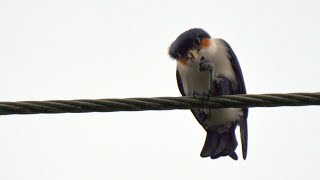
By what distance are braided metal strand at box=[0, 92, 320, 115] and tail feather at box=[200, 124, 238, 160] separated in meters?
2.55

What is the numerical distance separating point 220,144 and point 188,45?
1118 mm

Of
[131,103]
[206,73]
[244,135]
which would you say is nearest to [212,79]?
[206,73]

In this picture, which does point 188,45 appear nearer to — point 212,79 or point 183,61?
point 183,61

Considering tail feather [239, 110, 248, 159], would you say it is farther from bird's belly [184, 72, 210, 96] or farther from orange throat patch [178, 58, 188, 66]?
orange throat patch [178, 58, 188, 66]

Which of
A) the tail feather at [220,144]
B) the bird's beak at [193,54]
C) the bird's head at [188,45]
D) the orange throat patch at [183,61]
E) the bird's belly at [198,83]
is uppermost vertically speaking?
the bird's head at [188,45]

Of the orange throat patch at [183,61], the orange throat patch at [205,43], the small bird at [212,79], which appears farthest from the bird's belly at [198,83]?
the orange throat patch at [205,43]

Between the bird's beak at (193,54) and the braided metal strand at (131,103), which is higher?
the bird's beak at (193,54)

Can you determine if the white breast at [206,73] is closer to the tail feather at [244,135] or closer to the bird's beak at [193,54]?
the bird's beak at [193,54]

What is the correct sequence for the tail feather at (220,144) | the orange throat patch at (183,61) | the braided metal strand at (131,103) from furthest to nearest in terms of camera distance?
the tail feather at (220,144)
the orange throat patch at (183,61)
the braided metal strand at (131,103)

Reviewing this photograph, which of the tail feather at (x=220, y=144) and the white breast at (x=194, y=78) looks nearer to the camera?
the white breast at (x=194, y=78)

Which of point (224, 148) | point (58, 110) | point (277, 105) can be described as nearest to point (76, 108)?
point (58, 110)

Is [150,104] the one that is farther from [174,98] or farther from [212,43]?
[212,43]

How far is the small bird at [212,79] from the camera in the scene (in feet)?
23.2

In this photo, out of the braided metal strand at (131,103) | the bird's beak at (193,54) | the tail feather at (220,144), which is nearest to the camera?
the braided metal strand at (131,103)
